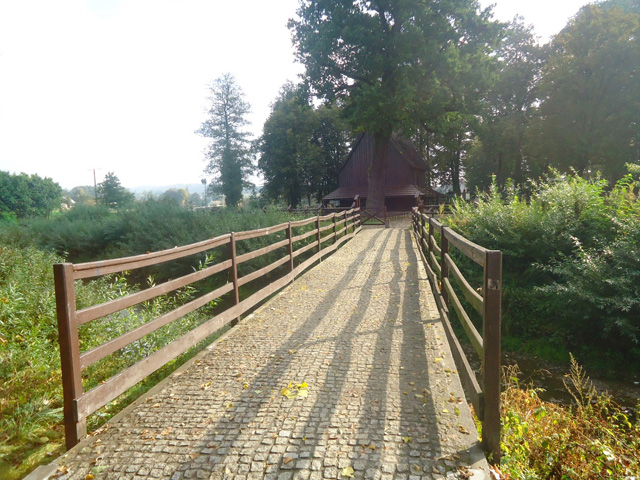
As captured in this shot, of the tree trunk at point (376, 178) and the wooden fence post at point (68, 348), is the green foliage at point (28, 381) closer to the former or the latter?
the wooden fence post at point (68, 348)

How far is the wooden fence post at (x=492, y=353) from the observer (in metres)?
2.68

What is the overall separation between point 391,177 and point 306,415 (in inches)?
1433

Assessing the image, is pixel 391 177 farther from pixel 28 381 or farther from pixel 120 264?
pixel 120 264

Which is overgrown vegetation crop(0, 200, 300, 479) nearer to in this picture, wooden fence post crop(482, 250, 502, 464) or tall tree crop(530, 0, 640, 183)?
wooden fence post crop(482, 250, 502, 464)

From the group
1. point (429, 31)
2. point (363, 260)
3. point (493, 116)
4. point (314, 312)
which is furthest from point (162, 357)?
point (493, 116)

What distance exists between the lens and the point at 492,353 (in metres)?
2.75

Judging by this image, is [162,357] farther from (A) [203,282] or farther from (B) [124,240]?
(B) [124,240]

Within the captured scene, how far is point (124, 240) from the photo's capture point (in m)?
18.7

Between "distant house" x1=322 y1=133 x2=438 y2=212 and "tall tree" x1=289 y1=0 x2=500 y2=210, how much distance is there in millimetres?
8561

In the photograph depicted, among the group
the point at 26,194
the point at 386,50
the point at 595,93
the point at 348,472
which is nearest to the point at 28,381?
the point at 348,472

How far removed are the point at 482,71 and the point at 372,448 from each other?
29365 mm

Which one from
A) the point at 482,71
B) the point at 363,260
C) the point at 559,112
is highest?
the point at 482,71

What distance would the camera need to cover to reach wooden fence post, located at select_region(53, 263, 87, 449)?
9.11ft

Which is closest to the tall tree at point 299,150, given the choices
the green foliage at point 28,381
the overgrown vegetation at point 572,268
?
the overgrown vegetation at point 572,268
